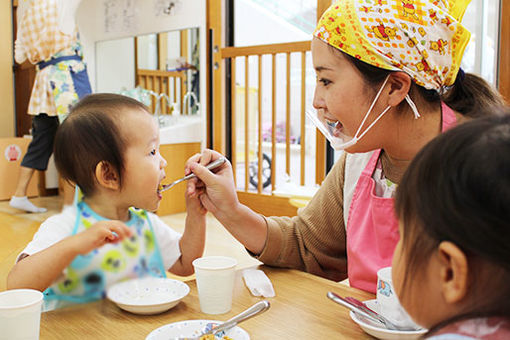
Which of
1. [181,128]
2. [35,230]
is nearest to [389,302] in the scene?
[35,230]

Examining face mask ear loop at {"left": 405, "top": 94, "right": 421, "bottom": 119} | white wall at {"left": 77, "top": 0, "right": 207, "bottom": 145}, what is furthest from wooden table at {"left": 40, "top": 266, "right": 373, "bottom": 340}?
white wall at {"left": 77, "top": 0, "right": 207, "bottom": 145}

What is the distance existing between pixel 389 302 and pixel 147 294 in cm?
38

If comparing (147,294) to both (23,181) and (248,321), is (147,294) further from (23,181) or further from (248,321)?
(23,181)

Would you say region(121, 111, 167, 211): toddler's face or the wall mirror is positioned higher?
the wall mirror

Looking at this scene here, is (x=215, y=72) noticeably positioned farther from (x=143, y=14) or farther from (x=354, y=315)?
(x=354, y=315)

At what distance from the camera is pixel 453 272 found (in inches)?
17.2

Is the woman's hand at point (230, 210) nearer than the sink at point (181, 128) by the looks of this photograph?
Yes

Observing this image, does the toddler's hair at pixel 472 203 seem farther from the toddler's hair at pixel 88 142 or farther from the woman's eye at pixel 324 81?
the toddler's hair at pixel 88 142

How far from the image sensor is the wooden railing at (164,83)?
13.4ft

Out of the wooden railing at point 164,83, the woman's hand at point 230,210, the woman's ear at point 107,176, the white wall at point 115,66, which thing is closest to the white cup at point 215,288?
the woman's hand at point 230,210

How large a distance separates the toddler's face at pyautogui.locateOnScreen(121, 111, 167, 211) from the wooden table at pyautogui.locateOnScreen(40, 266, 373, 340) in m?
0.32

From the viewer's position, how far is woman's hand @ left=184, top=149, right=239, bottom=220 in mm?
1077

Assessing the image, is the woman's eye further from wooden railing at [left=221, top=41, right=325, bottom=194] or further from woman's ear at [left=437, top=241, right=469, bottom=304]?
wooden railing at [left=221, top=41, right=325, bottom=194]

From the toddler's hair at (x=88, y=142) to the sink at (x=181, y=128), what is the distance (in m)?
2.73
